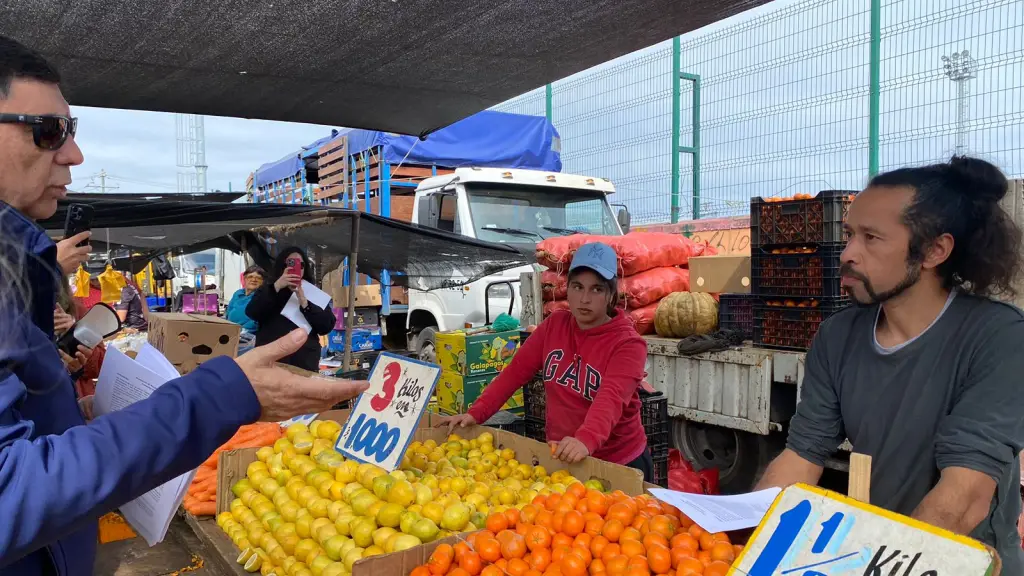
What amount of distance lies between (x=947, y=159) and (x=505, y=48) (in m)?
2.24

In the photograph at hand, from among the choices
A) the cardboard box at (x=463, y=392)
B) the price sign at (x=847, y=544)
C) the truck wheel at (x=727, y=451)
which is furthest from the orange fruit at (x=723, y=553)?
the cardboard box at (x=463, y=392)

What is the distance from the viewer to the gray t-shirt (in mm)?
1789

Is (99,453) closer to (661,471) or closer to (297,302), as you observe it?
(661,471)

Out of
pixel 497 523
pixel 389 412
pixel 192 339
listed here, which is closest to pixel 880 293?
pixel 497 523

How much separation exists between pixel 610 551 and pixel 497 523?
46cm

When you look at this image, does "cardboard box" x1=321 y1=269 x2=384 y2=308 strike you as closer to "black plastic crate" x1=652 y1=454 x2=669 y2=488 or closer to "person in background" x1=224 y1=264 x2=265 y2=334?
"person in background" x1=224 y1=264 x2=265 y2=334

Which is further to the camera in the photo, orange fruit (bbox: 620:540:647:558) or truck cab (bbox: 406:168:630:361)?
truck cab (bbox: 406:168:630:361)

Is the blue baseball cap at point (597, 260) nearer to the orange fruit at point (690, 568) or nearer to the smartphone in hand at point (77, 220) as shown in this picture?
the orange fruit at point (690, 568)

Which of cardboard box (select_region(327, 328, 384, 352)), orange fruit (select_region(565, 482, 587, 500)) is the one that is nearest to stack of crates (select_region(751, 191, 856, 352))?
orange fruit (select_region(565, 482, 587, 500))

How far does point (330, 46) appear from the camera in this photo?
11.9 feet

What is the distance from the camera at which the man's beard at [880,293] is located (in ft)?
6.57

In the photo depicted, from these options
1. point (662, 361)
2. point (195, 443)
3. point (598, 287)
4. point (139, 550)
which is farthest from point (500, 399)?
point (195, 443)

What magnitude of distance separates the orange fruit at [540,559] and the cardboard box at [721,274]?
419 centimetres

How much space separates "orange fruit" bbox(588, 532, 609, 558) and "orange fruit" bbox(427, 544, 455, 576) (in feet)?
1.53
